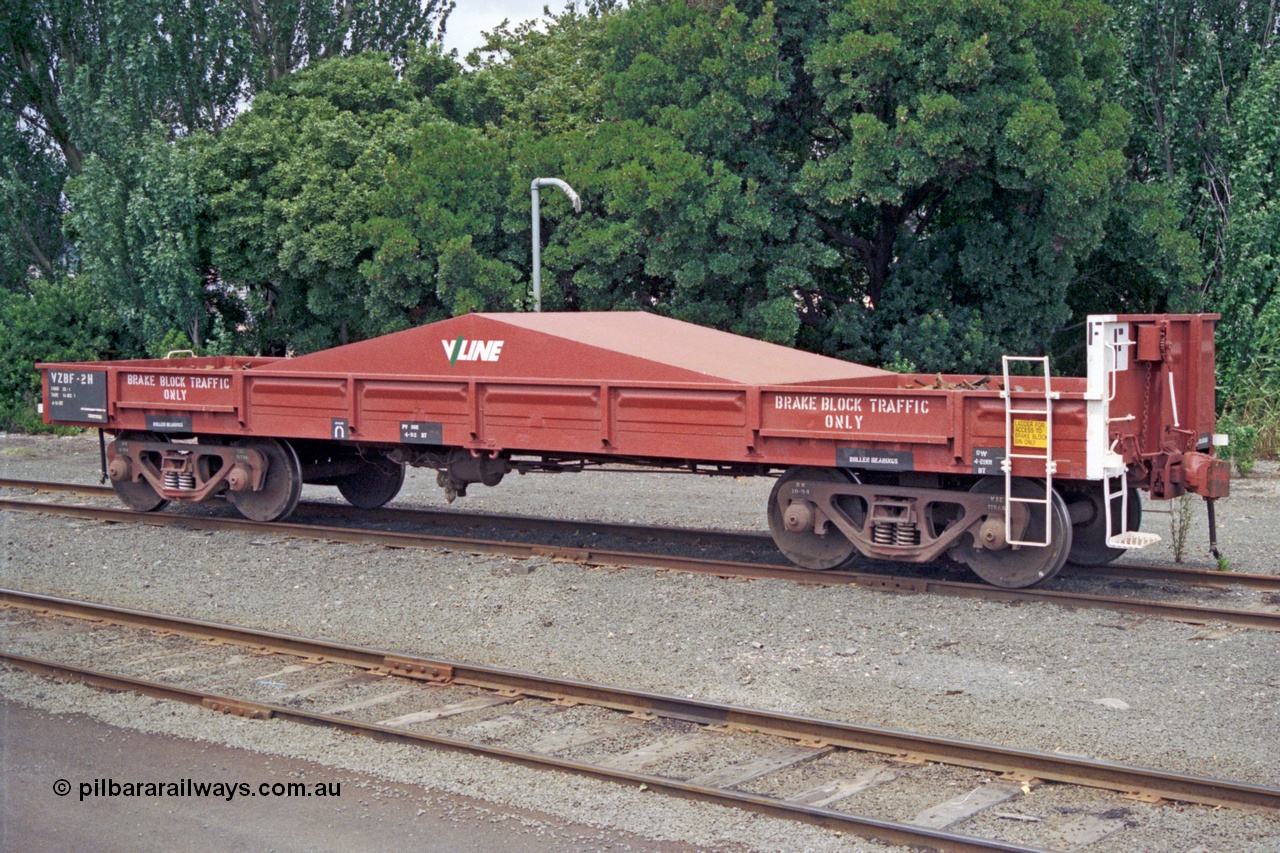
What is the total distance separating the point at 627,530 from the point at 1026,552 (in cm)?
422

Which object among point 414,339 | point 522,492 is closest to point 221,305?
point 522,492

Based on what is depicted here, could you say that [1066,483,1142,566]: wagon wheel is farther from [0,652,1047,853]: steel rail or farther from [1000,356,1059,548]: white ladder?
[0,652,1047,853]: steel rail

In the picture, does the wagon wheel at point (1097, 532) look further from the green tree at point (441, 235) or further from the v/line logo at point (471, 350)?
the green tree at point (441, 235)

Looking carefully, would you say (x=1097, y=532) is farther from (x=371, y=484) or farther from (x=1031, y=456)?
(x=371, y=484)

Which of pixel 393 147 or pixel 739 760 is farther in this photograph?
pixel 393 147

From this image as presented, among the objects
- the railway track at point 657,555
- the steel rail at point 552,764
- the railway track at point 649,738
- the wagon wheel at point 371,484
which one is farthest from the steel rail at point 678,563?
the steel rail at point 552,764

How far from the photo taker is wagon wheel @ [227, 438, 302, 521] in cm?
1281

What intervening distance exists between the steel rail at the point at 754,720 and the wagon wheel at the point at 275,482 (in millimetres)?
3485

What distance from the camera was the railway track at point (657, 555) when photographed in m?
8.95

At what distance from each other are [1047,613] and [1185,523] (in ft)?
9.29

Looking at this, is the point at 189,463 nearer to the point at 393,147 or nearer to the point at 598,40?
the point at 393,147

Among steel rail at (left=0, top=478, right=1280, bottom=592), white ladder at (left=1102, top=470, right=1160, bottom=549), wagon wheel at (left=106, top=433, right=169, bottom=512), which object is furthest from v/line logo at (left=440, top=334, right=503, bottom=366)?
white ladder at (left=1102, top=470, right=1160, bottom=549)

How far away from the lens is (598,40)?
28.0m

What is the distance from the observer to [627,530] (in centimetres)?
1226
